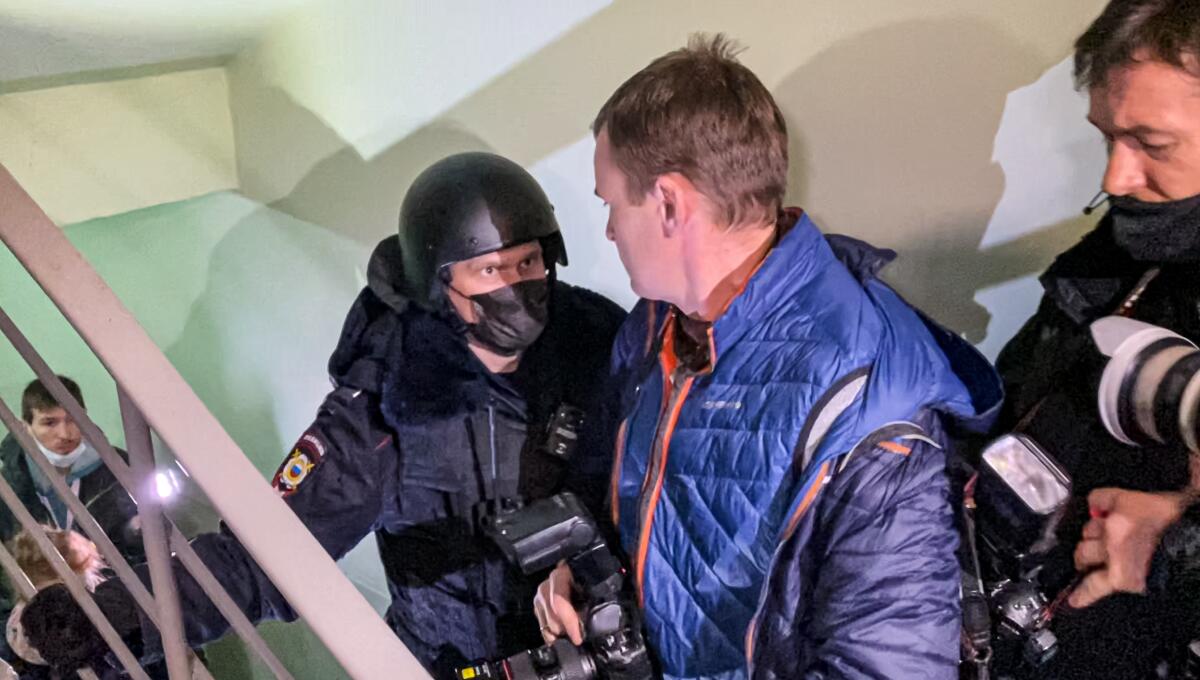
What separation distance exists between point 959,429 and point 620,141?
0.45 meters

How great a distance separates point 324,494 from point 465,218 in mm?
453

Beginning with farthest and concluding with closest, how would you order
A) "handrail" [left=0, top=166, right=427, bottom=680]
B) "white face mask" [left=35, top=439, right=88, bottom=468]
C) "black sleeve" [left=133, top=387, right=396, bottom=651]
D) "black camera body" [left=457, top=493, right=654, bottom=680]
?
"white face mask" [left=35, top=439, right=88, bottom=468] → "black sleeve" [left=133, top=387, right=396, bottom=651] → "black camera body" [left=457, top=493, right=654, bottom=680] → "handrail" [left=0, top=166, right=427, bottom=680]

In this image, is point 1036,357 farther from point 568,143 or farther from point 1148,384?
point 568,143

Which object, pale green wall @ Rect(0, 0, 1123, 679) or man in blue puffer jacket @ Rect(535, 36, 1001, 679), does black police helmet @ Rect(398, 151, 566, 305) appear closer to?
pale green wall @ Rect(0, 0, 1123, 679)

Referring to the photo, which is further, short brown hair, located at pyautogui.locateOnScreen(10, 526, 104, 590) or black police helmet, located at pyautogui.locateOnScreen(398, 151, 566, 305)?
short brown hair, located at pyautogui.locateOnScreen(10, 526, 104, 590)

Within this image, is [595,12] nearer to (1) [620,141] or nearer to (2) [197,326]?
(1) [620,141]

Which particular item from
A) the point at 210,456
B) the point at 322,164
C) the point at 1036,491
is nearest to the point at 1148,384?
the point at 1036,491

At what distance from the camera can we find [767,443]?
78 cm

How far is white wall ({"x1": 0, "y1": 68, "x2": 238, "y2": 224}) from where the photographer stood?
82.7 inches

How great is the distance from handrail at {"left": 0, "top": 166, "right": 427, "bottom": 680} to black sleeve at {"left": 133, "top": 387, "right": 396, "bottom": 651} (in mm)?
655

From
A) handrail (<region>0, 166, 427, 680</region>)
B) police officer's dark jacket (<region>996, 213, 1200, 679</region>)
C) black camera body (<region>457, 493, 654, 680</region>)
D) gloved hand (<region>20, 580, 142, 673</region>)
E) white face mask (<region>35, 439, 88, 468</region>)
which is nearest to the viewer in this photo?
handrail (<region>0, 166, 427, 680</region>)

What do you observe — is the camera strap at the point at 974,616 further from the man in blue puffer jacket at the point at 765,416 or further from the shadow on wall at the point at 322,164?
the shadow on wall at the point at 322,164

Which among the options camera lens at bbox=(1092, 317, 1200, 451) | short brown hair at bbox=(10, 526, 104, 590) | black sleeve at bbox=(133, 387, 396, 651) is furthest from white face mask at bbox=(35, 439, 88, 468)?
camera lens at bbox=(1092, 317, 1200, 451)

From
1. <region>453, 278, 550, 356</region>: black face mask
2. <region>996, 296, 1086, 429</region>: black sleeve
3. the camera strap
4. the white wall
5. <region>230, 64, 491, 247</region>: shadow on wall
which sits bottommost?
the camera strap
